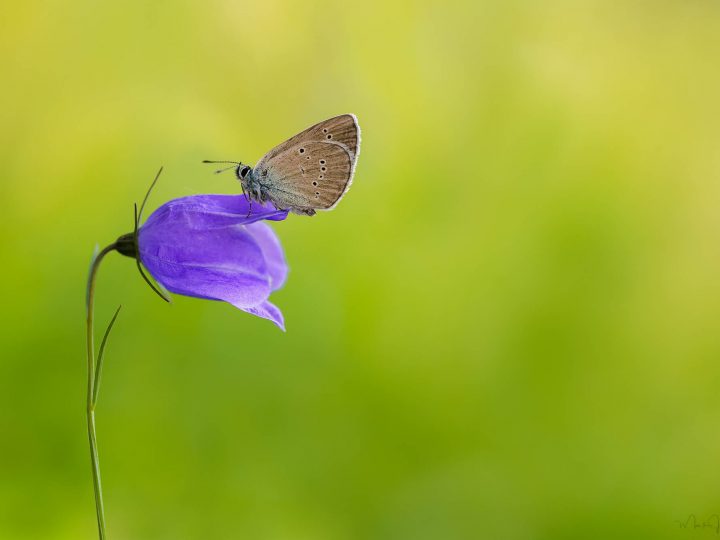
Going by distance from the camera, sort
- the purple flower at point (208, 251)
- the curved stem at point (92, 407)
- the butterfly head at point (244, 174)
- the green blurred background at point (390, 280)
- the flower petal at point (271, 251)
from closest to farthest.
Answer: the curved stem at point (92, 407)
the purple flower at point (208, 251)
the flower petal at point (271, 251)
the butterfly head at point (244, 174)
the green blurred background at point (390, 280)

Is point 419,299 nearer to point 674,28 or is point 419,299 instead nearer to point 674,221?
point 674,221

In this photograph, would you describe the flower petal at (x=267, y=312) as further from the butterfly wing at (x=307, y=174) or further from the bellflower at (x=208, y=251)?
the butterfly wing at (x=307, y=174)

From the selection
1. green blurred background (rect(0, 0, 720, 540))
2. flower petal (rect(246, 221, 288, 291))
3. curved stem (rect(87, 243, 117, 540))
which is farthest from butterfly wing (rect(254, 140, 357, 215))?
green blurred background (rect(0, 0, 720, 540))

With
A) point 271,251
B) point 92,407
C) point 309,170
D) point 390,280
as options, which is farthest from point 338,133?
point 390,280

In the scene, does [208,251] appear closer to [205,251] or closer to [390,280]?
[205,251]

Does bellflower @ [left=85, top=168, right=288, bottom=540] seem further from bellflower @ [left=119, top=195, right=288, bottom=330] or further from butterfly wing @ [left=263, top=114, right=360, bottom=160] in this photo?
butterfly wing @ [left=263, top=114, right=360, bottom=160]

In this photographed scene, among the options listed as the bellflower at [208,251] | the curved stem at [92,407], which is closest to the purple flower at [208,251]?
the bellflower at [208,251]

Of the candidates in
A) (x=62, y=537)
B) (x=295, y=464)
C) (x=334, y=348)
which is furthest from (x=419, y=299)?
(x=62, y=537)

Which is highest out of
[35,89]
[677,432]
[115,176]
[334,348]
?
[35,89]
